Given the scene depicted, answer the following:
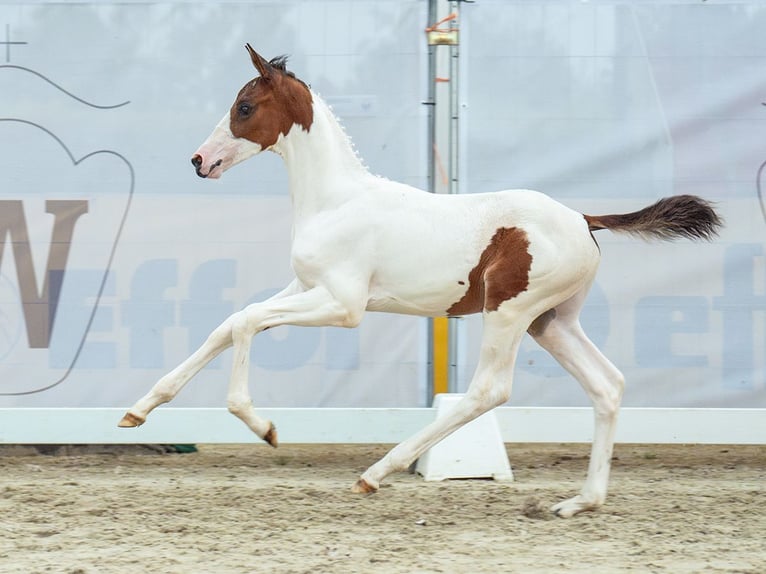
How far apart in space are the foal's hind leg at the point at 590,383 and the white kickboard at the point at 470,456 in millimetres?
706

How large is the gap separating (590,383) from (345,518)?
1.08 m

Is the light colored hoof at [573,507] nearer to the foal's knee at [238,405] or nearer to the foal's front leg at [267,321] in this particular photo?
the foal's front leg at [267,321]

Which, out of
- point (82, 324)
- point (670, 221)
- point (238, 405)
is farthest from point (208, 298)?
point (670, 221)

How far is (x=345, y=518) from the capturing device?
153 inches

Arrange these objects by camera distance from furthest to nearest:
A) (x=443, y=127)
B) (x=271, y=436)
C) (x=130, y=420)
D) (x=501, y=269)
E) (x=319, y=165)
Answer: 1. (x=443, y=127)
2. (x=319, y=165)
3. (x=501, y=269)
4. (x=271, y=436)
5. (x=130, y=420)

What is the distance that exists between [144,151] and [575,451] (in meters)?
2.81

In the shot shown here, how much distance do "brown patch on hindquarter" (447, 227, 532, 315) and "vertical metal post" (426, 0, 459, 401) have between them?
110cm

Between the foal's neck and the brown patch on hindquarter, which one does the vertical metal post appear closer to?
the foal's neck

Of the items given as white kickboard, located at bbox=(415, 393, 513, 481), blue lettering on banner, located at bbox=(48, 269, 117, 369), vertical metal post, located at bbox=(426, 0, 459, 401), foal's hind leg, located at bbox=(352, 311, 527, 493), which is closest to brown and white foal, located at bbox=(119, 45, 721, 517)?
foal's hind leg, located at bbox=(352, 311, 527, 493)

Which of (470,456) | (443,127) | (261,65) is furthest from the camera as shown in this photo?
(443,127)

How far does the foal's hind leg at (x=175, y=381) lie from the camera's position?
3.83 metres

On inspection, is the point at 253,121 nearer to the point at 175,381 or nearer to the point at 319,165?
the point at 319,165

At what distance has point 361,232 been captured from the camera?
4.13 m

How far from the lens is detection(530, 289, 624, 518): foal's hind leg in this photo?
159 inches
